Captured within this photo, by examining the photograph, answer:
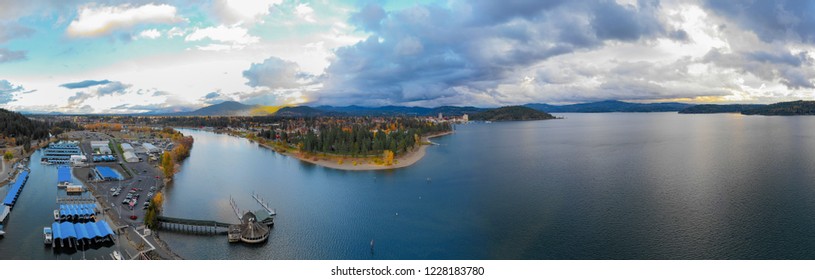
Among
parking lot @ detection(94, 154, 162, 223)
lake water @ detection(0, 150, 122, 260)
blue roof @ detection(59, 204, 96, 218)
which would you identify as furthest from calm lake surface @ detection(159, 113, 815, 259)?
blue roof @ detection(59, 204, 96, 218)

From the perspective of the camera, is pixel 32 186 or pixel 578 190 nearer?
pixel 578 190

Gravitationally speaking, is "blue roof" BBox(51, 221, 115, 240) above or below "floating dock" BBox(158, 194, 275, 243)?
above

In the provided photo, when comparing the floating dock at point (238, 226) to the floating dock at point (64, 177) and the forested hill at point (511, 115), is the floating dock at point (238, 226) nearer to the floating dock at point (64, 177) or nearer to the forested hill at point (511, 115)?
the floating dock at point (64, 177)

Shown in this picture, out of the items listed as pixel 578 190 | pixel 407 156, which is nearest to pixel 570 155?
pixel 407 156

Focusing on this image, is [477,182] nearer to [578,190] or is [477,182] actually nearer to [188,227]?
[578,190]

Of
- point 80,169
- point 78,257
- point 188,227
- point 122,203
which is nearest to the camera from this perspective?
point 78,257

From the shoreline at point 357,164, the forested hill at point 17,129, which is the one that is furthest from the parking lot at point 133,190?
the forested hill at point 17,129

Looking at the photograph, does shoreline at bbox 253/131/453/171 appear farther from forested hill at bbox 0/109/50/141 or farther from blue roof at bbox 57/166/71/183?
forested hill at bbox 0/109/50/141

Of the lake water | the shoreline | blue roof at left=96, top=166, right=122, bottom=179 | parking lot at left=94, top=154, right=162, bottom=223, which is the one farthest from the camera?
the shoreline
